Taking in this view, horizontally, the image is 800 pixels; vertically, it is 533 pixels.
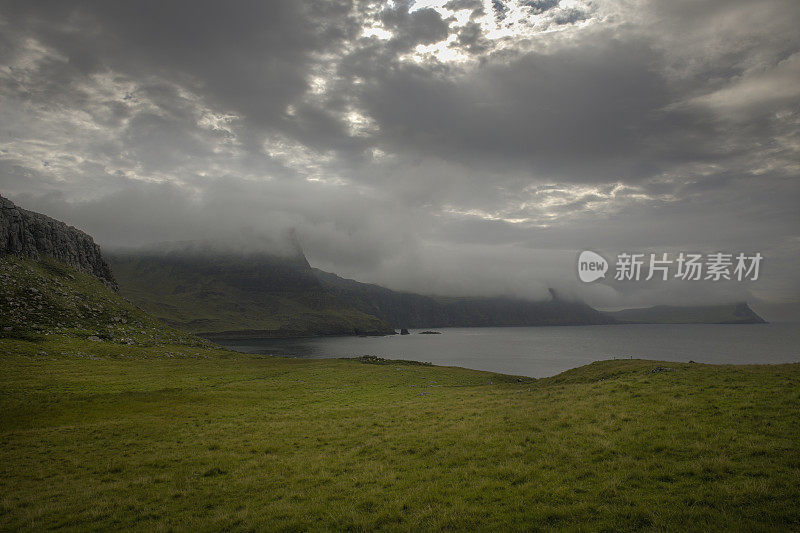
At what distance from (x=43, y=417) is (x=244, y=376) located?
2985 cm

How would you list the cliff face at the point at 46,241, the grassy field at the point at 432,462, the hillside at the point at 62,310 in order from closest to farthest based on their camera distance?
the grassy field at the point at 432,462 → the hillside at the point at 62,310 → the cliff face at the point at 46,241

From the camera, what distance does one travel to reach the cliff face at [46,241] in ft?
359

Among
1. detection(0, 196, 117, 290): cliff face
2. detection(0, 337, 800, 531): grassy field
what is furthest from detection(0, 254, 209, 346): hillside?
detection(0, 337, 800, 531): grassy field

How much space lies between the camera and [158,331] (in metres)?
107

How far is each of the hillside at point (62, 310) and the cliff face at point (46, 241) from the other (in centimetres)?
514

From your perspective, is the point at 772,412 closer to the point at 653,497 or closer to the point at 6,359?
the point at 653,497

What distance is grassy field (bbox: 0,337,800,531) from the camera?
11750 mm

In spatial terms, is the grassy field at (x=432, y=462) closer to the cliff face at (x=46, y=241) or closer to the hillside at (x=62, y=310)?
the hillside at (x=62, y=310)

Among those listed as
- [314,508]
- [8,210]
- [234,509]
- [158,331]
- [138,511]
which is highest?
[8,210]

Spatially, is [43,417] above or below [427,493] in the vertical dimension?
below

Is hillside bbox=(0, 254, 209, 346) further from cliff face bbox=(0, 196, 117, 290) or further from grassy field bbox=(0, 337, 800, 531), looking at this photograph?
grassy field bbox=(0, 337, 800, 531)

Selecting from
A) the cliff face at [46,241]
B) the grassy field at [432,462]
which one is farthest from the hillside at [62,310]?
the grassy field at [432,462]

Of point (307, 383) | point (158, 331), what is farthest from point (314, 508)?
point (158, 331)

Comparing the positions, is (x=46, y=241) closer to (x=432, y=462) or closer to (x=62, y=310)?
(x=62, y=310)
